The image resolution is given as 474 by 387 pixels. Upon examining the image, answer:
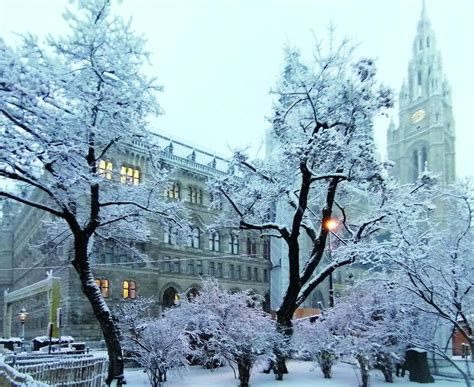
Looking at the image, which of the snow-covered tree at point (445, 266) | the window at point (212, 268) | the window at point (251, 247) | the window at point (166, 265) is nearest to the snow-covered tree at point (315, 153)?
the snow-covered tree at point (445, 266)

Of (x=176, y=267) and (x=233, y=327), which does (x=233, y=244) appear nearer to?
(x=176, y=267)

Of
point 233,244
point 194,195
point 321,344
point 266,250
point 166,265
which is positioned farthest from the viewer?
point 266,250

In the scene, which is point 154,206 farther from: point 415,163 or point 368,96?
point 415,163

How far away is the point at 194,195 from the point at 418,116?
2774 inches

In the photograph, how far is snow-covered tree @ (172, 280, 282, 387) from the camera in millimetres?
18875

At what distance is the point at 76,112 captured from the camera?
1764 centimetres

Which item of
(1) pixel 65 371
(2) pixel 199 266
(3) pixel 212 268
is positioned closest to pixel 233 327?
(1) pixel 65 371

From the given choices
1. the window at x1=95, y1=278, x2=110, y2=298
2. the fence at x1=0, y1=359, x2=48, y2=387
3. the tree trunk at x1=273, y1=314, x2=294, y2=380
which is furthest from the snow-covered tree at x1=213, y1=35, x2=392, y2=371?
the window at x1=95, y1=278, x2=110, y2=298

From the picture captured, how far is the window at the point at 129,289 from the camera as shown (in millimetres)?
50062

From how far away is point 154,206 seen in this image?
20797 mm

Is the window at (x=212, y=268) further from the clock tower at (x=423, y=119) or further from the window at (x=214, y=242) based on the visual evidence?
the clock tower at (x=423, y=119)

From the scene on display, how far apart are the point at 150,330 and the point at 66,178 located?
6.22m

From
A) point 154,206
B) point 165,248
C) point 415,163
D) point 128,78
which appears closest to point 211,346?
point 154,206

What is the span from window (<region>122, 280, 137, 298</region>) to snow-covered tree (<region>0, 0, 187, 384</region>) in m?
31.1
